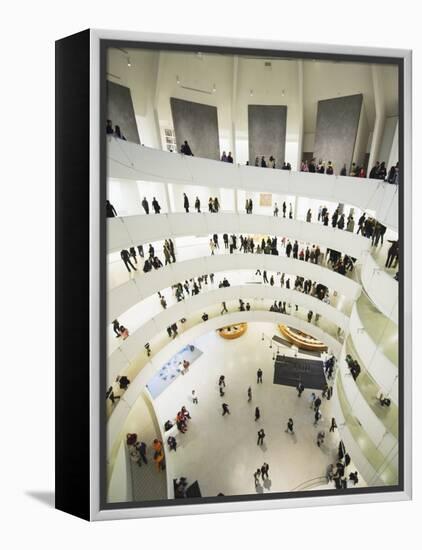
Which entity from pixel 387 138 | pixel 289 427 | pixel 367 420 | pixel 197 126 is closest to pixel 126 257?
pixel 197 126

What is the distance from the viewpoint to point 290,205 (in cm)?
1016

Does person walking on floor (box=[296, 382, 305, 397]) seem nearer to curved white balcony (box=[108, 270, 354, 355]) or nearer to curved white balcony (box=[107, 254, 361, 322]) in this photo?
curved white balcony (box=[108, 270, 354, 355])

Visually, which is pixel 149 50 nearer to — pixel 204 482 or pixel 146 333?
pixel 146 333

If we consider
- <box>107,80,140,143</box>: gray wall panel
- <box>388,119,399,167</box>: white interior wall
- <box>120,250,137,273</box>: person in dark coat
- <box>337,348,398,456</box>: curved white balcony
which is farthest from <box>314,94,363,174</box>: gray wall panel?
<box>337,348,398,456</box>: curved white balcony

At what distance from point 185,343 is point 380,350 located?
10.6ft

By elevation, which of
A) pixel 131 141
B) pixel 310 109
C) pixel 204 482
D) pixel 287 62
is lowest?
pixel 204 482

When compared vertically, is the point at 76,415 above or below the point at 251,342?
below

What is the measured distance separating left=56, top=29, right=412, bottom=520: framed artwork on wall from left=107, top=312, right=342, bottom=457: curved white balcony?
2 cm

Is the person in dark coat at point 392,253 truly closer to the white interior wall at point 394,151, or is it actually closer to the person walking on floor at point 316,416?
the white interior wall at point 394,151

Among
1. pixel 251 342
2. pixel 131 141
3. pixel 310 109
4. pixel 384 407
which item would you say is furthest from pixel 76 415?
pixel 310 109

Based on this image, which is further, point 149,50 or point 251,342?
point 251,342

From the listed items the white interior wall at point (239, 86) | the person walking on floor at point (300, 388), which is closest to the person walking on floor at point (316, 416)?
the person walking on floor at point (300, 388)

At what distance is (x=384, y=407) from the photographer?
34.1ft

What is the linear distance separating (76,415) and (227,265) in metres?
3.23
